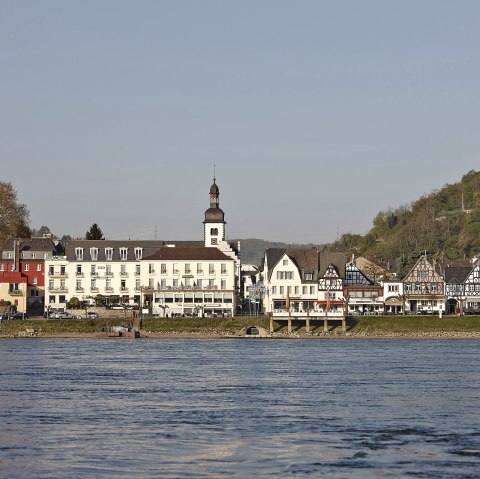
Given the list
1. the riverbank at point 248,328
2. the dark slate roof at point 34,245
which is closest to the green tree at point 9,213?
the dark slate roof at point 34,245

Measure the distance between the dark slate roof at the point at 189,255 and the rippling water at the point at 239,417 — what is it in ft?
206

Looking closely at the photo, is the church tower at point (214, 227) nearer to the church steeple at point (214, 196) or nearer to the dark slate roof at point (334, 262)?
the church steeple at point (214, 196)

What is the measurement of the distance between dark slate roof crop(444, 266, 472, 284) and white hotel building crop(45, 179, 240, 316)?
2884 cm

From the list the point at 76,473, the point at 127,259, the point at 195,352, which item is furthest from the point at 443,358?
the point at 127,259

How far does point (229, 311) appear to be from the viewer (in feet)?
515

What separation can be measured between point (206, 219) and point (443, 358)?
87132 millimetres

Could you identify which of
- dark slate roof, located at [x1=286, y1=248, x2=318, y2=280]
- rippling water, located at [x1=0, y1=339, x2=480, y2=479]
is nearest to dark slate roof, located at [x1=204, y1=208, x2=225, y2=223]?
dark slate roof, located at [x1=286, y1=248, x2=318, y2=280]

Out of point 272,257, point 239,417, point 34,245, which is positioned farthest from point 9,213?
point 239,417

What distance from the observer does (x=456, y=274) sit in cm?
16838

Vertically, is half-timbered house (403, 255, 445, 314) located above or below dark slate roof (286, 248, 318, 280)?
below

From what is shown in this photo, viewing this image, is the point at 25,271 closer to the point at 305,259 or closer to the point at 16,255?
the point at 16,255

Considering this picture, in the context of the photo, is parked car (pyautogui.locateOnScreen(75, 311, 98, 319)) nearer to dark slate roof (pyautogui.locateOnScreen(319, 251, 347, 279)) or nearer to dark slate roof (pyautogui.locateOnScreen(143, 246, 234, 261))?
dark slate roof (pyautogui.locateOnScreen(143, 246, 234, 261))

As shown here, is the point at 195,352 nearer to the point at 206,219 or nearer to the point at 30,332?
the point at 30,332

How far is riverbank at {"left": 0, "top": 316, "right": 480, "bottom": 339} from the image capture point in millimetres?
136250
